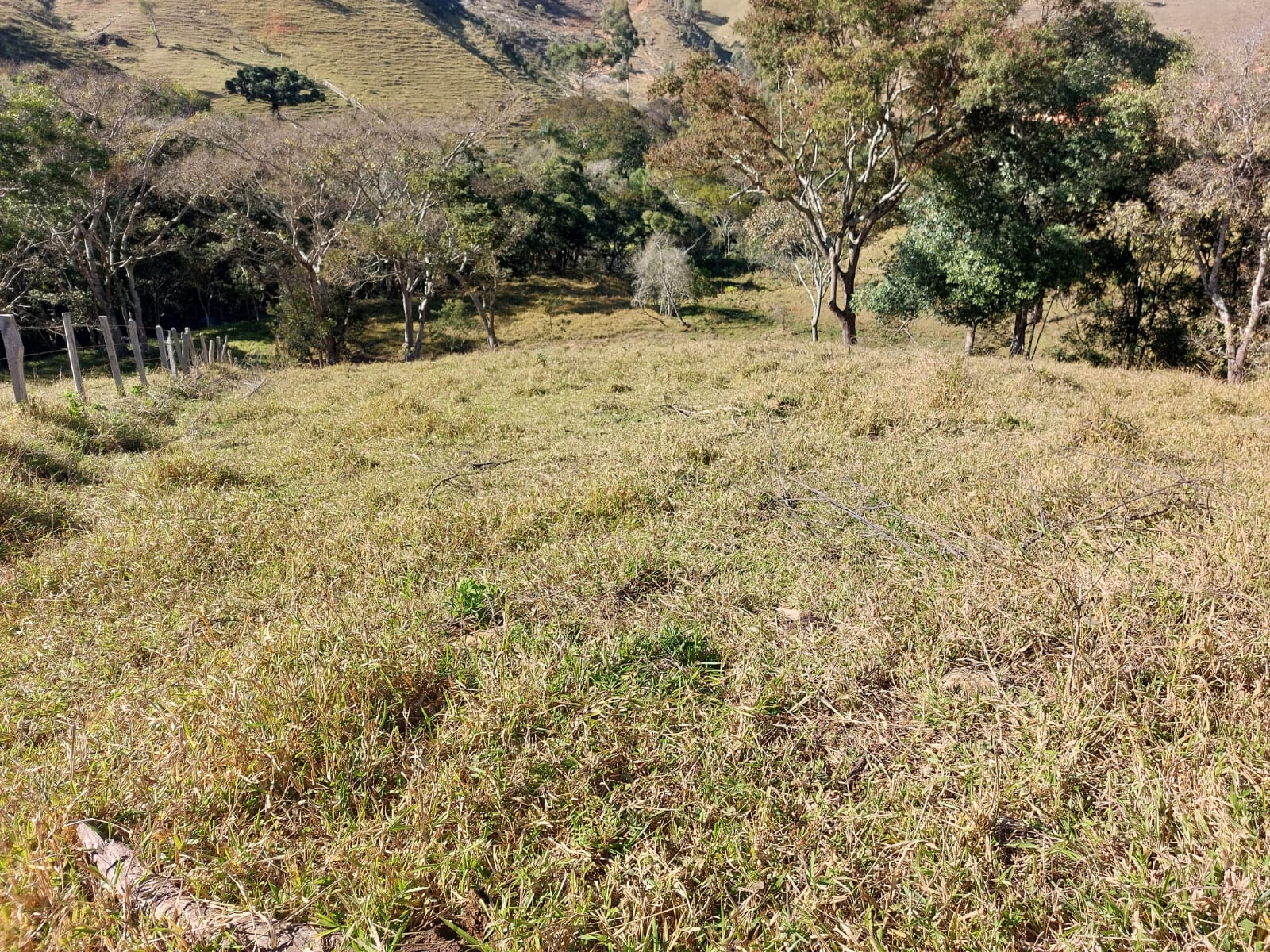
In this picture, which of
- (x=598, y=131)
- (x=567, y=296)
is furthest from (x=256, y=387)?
(x=598, y=131)

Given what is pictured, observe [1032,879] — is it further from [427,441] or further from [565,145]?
[565,145]

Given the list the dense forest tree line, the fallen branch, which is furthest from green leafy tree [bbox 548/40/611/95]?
the fallen branch

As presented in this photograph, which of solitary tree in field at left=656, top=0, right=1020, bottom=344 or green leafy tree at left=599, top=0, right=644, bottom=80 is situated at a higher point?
green leafy tree at left=599, top=0, right=644, bottom=80

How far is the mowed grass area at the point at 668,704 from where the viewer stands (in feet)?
5.91

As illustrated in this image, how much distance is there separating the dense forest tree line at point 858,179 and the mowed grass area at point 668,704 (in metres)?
11.7

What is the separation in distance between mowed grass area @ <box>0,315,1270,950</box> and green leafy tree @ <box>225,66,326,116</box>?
230 feet

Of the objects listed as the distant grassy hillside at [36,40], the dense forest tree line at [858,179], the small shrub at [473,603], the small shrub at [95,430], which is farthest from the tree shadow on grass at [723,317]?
the distant grassy hillside at [36,40]

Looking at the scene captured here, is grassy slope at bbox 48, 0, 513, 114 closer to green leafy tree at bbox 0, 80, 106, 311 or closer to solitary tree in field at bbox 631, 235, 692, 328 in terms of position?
solitary tree in field at bbox 631, 235, 692, 328

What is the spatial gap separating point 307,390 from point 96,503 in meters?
6.48

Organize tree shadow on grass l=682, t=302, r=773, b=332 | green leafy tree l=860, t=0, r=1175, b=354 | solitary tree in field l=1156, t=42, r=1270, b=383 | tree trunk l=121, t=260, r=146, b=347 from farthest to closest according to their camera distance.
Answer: tree shadow on grass l=682, t=302, r=773, b=332
tree trunk l=121, t=260, r=146, b=347
green leafy tree l=860, t=0, r=1175, b=354
solitary tree in field l=1156, t=42, r=1270, b=383

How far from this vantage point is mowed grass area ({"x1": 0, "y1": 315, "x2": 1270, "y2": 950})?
180 centimetres

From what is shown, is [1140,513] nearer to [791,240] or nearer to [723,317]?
[791,240]

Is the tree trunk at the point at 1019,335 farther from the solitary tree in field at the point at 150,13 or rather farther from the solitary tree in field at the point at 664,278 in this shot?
the solitary tree in field at the point at 150,13

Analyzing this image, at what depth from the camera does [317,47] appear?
8119 centimetres
